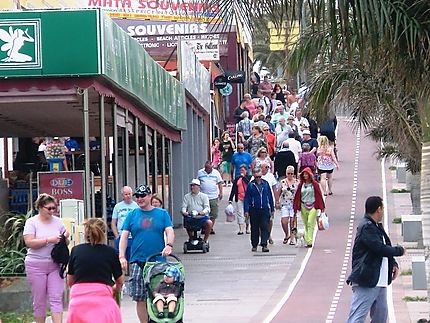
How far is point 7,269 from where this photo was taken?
1659 centimetres

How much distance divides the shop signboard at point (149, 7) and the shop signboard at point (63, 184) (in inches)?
119

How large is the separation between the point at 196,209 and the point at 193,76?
25.0 ft

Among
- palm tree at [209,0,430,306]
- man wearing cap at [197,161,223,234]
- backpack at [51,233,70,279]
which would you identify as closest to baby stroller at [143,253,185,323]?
backpack at [51,233,70,279]

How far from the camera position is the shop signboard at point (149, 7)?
11.3m

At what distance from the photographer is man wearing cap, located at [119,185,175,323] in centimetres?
1361

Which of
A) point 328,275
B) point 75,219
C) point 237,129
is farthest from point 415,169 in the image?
point 237,129

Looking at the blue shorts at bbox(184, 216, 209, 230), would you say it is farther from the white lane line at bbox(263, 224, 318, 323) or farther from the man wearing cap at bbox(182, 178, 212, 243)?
the white lane line at bbox(263, 224, 318, 323)

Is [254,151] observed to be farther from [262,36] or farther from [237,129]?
[262,36]

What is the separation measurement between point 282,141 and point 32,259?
2195 cm

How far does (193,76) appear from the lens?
3133cm

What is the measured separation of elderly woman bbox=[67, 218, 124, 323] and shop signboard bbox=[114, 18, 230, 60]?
1368cm

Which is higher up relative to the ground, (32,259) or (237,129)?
(237,129)

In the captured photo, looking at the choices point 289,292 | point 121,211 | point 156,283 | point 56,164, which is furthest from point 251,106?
point 156,283

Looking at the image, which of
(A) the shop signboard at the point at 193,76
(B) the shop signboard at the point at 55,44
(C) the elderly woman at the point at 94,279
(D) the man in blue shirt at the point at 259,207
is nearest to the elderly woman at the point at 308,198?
(D) the man in blue shirt at the point at 259,207
